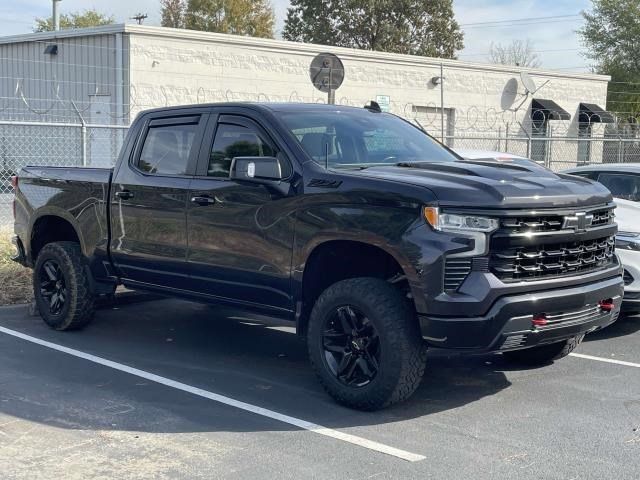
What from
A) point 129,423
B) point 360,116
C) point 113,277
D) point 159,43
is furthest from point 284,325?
point 159,43

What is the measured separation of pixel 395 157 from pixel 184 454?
270cm

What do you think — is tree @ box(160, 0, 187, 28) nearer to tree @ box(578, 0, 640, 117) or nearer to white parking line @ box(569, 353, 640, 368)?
tree @ box(578, 0, 640, 117)

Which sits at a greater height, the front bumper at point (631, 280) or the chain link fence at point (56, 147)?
the chain link fence at point (56, 147)

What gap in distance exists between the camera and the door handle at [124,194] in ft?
23.0

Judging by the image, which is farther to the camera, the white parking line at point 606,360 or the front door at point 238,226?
the white parking line at point 606,360

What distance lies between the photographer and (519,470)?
4.52 metres

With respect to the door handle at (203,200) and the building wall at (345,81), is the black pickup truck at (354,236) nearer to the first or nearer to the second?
the door handle at (203,200)

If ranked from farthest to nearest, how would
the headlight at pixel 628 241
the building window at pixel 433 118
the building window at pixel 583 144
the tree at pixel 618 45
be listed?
1. the tree at pixel 618 45
2. the building window at pixel 583 144
3. the building window at pixel 433 118
4. the headlight at pixel 628 241

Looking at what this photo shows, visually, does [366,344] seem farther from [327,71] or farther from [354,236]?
[327,71]

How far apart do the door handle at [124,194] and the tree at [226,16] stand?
42.1 meters

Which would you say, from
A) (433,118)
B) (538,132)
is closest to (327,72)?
(433,118)

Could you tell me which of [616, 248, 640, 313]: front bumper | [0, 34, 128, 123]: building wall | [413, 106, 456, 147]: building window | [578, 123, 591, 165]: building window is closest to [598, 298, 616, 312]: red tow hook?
[616, 248, 640, 313]: front bumper

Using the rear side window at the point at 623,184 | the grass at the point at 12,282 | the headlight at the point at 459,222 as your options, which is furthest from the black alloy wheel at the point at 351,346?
the rear side window at the point at 623,184

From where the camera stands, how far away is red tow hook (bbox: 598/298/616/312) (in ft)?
18.5
